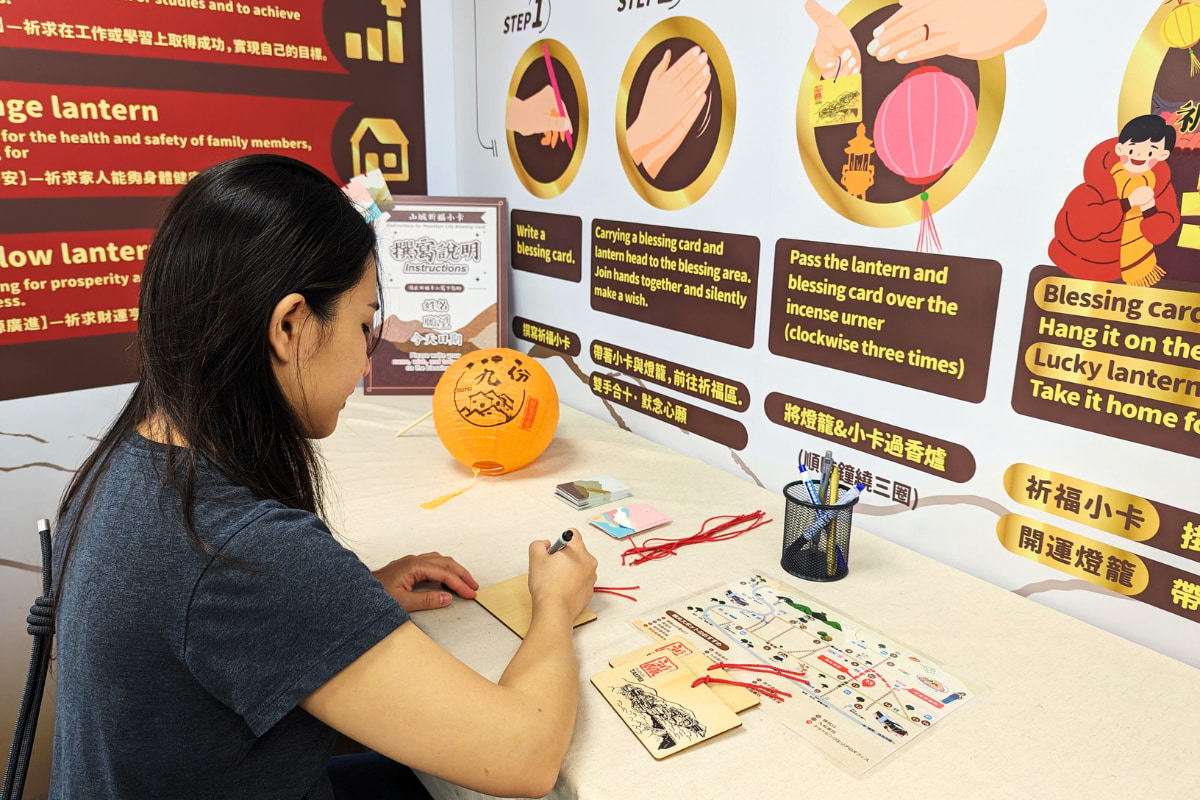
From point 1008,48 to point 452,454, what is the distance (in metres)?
1.10

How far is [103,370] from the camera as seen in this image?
1.83 m

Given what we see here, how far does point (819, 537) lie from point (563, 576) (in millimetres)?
378

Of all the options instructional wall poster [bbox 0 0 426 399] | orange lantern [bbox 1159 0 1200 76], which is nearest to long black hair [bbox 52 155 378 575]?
orange lantern [bbox 1159 0 1200 76]

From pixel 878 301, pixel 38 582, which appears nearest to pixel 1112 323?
pixel 878 301

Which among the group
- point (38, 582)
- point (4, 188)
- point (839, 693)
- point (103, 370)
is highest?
point (4, 188)

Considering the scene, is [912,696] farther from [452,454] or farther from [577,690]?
[452,454]

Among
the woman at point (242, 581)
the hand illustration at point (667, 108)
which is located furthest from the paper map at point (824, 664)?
the hand illustration at point (667, 108)

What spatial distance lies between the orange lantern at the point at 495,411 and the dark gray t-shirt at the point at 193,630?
0.71 m

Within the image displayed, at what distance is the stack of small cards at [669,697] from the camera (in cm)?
78

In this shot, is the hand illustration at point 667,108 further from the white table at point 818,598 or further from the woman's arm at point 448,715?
the woman's arm at point 448,715

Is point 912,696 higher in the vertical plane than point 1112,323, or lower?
lower

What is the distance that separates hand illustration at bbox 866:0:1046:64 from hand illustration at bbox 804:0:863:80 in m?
0.03

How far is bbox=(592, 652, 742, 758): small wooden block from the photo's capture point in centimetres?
77

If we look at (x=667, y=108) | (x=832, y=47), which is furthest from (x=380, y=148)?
(x=832, y=47)
